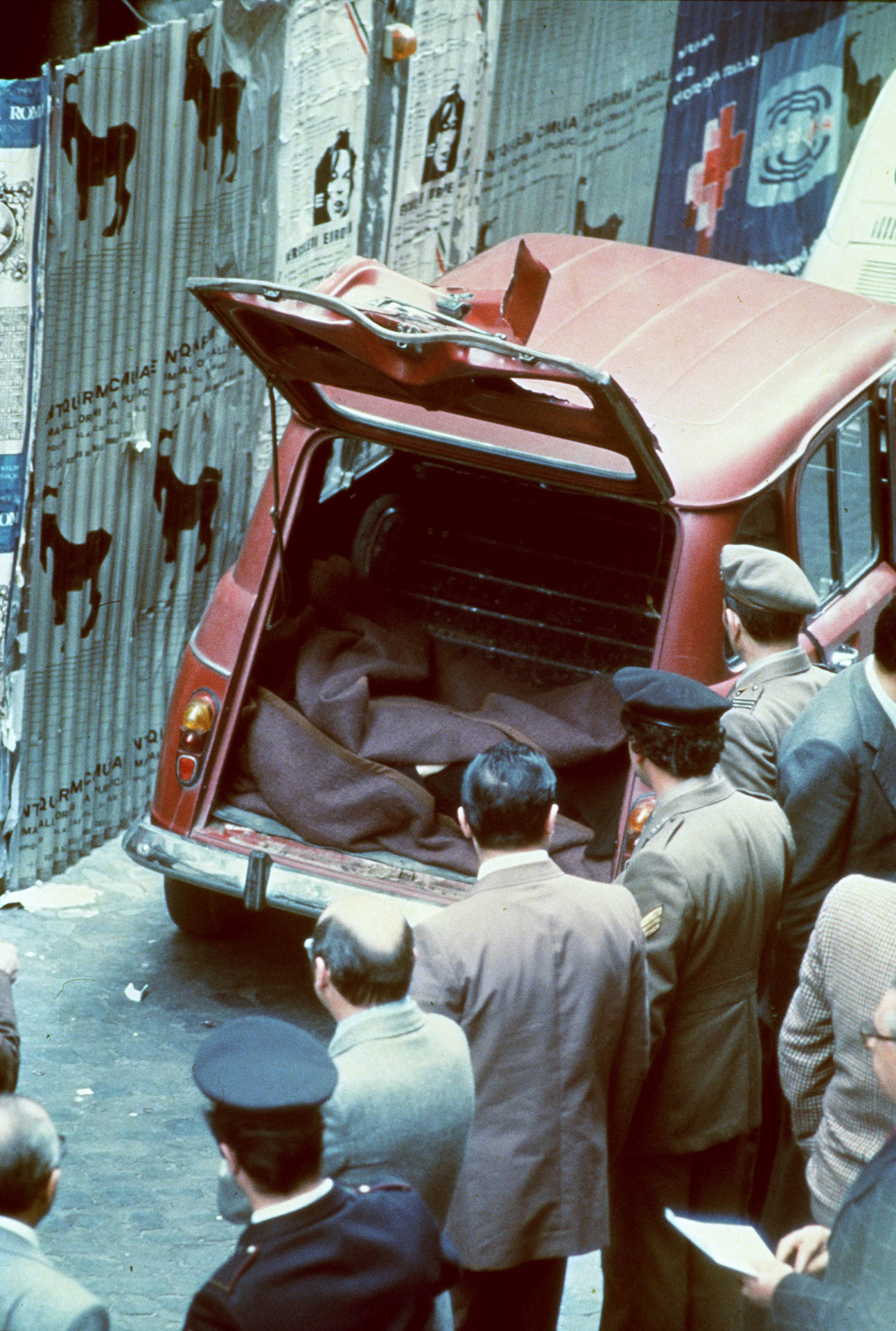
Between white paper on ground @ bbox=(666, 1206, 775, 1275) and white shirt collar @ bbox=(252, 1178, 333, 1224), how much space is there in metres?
0.74

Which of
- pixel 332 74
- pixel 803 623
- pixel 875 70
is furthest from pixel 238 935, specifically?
pixel 875 70

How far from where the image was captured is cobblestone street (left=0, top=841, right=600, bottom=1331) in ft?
13.9

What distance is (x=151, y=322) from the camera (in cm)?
616

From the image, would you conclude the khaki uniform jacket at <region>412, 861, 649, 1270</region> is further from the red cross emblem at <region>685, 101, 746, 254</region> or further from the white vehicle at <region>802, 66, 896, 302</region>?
the red cross emblem at <region>685, 101, 746, 254</region>

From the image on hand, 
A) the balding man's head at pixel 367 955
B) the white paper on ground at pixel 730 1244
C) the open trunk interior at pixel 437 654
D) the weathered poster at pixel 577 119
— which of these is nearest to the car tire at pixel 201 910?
the open trunk interior at pixel 437 654

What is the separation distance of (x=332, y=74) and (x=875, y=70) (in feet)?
25.8

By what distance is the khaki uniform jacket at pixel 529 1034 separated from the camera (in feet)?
10.6

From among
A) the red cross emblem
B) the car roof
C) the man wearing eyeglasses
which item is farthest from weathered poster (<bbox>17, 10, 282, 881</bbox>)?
the red cross emblem

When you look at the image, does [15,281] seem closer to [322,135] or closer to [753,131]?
[322,135]

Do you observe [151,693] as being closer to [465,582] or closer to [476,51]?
[465,582]

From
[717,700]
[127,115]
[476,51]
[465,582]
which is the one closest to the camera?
[717,700]

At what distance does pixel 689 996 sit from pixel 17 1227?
1.74 metres

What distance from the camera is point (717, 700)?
12.0ft

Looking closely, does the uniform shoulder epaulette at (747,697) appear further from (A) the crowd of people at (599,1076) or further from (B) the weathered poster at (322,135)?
(B) the weathered poster at (322,135)
